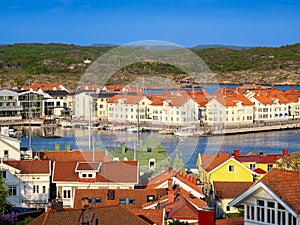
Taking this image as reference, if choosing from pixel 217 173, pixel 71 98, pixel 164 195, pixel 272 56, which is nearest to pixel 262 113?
pixel 71 98

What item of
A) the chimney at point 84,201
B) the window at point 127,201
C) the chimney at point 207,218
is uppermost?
the chimney at point 207,218

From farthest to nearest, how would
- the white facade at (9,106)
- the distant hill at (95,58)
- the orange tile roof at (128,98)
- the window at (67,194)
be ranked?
the distant hill at (95,58) < the white facade at (9,106) < the orange tile roof at (128,98) < the window at (67,194)

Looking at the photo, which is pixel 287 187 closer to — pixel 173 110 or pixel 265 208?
pixel 265 208

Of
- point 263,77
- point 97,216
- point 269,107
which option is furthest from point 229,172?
point 263,77

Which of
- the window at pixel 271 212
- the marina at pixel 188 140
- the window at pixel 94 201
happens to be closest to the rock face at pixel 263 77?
the marina at pixel 188 140

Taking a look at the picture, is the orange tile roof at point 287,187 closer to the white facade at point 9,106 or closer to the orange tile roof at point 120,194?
the orange tile roof at point 120,194

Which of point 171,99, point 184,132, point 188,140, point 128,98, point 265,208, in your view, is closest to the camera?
point 265,208

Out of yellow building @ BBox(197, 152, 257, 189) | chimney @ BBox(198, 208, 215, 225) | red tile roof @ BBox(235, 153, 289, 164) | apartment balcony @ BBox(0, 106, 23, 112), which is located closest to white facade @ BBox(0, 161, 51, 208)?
yellow building @ BBox(197, 152, 257, 189)

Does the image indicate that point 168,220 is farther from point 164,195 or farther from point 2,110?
point 2,110
